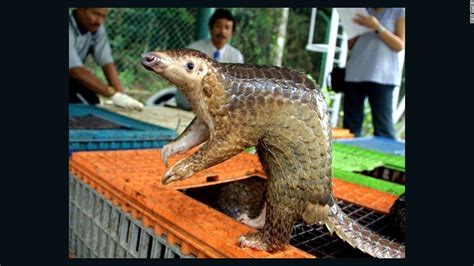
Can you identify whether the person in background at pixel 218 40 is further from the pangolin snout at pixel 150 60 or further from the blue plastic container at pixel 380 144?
the pangolin snout at pixel 150 60

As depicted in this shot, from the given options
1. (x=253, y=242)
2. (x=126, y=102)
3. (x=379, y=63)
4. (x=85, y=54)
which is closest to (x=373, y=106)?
(x=379, y=63)

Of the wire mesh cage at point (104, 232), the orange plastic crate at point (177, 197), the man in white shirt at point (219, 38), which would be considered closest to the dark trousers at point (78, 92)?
the man in white shirt at point (219, 38)

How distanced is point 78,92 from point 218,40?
1.65 m

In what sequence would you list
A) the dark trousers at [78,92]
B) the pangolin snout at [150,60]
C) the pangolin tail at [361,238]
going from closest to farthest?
the pangolin snout at [150,60] → the pangolin tail at [361,238] → the dark trousers at [78,92]

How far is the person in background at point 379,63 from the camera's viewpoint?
3.65m

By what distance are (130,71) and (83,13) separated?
312 cm

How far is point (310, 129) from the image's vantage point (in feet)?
4.16

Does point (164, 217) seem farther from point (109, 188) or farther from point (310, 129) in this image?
point (310, 129)

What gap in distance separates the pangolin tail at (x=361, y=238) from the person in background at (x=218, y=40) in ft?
11.2

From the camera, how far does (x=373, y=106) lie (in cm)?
387

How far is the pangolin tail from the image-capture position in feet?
4.45

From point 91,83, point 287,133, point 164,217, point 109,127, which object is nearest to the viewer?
point 287,133

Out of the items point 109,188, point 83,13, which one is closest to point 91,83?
point 83,13

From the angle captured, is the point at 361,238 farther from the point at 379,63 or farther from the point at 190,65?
the point at 379,63
